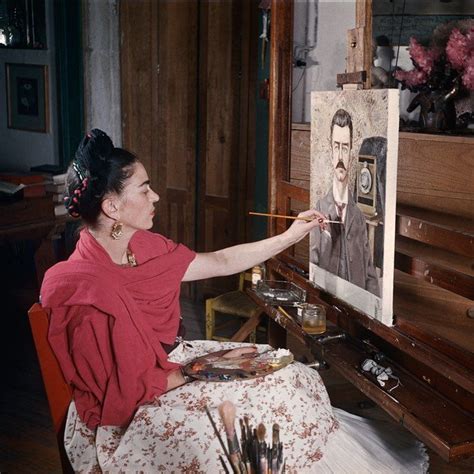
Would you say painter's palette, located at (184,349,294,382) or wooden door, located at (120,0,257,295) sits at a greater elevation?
wooden door, located at (120,0,257,295)

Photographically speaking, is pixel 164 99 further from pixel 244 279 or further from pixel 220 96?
pixel 244 279

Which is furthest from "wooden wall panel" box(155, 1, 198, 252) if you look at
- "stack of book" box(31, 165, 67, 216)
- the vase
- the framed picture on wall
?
the vase

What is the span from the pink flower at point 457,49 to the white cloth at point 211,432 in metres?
1.21

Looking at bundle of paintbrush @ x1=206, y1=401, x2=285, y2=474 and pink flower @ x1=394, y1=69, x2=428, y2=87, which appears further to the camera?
pink flower @ x1=394, y1=69, x2=428, y2=87

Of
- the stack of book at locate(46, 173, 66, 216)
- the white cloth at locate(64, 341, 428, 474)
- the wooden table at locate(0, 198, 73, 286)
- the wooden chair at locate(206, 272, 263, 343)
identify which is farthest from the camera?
the stack of book at locate(46, 173, 66, 216)

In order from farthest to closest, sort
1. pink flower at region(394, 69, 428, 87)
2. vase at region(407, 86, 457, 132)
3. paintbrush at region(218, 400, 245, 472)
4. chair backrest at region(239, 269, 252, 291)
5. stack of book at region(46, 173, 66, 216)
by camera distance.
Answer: stack of book at region(46, 173, 66, 216), chair backrest at region(239, 269, 252, 291), pink flower at region(394, 69, 428, 87), vase at region(407, 86, 457, 132), paintbrush at region(218, 400, 245, 472)

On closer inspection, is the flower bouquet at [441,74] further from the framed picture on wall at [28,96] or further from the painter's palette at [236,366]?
the framed picture on wall at [28,96]

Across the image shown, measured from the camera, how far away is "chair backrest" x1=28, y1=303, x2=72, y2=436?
228cm

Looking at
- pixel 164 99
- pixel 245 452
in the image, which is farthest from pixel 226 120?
pixel 245 452

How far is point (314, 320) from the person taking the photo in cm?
261

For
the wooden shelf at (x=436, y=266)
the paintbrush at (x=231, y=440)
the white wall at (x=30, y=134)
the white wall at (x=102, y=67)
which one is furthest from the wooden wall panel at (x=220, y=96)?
the paintbrush at (x=231, y=440)

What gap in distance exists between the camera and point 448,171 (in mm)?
2498

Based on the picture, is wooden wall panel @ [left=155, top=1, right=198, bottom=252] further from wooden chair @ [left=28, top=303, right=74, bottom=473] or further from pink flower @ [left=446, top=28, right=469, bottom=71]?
wooden chair @ [left=28, top=303, right=74, bottom=473]

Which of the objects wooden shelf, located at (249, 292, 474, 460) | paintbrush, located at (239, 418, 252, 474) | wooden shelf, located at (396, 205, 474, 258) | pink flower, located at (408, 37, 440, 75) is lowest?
wooden shelf, located at (249, 292, 474, 460)
